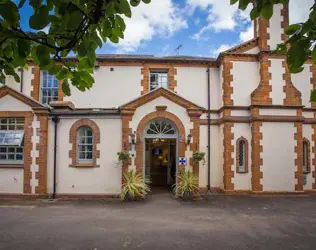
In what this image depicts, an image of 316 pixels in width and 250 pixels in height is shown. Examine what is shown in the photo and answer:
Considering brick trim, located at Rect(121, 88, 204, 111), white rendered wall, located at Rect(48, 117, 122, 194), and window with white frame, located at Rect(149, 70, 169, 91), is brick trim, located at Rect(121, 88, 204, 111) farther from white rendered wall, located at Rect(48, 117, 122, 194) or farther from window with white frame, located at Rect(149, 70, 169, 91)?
window with white frame, located at Rect(149, 70, 169, 91)

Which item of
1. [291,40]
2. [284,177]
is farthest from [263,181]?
[291,40]

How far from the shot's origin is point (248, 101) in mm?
13453

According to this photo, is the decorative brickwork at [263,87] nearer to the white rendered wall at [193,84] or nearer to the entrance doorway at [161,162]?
the white rendered wall at [193,84]

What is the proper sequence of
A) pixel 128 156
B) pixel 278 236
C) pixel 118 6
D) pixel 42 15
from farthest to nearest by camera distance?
pixel 128 156 → pixel 278 236 → pixel 118 6 → pixel 42 15

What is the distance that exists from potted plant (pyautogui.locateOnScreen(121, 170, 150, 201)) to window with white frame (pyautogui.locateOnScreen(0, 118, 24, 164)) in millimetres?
5222

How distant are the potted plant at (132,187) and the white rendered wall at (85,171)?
81cm

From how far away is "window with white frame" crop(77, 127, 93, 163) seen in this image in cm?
1221

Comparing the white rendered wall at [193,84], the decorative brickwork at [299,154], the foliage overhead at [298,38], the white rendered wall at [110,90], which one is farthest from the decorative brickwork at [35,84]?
the decorative brickwork at [299,154]

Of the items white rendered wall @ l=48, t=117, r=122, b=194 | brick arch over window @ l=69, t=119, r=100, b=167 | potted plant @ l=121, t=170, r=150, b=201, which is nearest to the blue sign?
potted plant @ l=121, t=170, r=150, b=201

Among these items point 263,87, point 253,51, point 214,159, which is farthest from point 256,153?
point 253,51

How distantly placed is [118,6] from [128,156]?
9.58 meters

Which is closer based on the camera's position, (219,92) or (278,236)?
(278,236)

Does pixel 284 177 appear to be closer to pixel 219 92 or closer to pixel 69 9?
pixel 219 92

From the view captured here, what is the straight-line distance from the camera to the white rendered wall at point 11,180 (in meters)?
11.6
